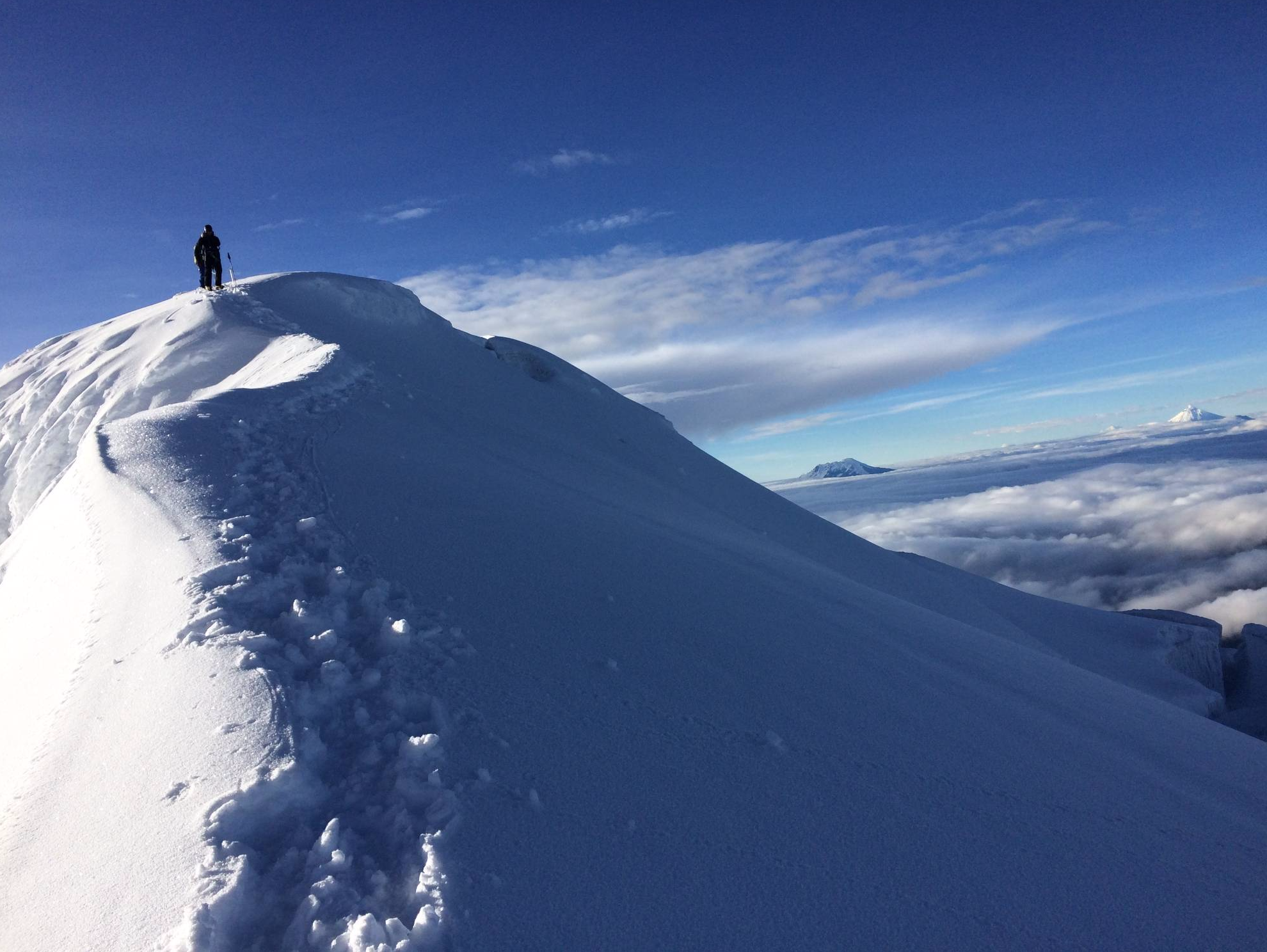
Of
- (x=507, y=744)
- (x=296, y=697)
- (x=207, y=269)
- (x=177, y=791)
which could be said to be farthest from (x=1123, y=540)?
(x=177, y=791)

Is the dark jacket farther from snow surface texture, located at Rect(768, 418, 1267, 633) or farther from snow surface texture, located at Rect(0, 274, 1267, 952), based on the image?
snow surface texture, located at Rect(768, 418, 1267, 633)

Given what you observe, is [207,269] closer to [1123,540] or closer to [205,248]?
[205,248]

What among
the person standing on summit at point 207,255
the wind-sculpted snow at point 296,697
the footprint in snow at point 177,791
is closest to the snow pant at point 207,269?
the person standing on summit at point 207,255

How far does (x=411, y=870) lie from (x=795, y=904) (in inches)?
67.7

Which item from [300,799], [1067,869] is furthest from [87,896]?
[1067,869]

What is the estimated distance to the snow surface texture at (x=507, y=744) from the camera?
2791 mm

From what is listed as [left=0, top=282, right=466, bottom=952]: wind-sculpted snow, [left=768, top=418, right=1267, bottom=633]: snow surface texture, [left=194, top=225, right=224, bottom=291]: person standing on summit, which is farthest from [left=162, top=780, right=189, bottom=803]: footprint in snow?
[left=768, top=418, right=1267, bottom=633]: snow surface texture

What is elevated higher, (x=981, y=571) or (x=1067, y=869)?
(x=1067, y=869)

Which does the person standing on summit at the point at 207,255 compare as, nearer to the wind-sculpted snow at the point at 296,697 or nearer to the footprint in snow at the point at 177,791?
the wind-sculpted snow at the point at 296,697

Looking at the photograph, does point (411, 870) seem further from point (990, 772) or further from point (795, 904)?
point (990, 772)

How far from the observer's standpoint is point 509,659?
4500mm

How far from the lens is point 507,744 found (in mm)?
3635

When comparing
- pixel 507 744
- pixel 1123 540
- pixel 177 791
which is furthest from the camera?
pixel 1123 540

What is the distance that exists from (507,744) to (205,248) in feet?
57.0
